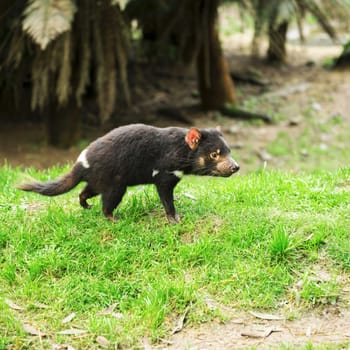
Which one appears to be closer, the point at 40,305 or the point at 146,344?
the point at 146,344

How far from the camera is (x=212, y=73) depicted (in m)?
10.8

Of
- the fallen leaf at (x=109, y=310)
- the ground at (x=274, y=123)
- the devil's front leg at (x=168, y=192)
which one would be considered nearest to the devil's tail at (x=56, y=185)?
the devil's front leg at (x=168, y=192)

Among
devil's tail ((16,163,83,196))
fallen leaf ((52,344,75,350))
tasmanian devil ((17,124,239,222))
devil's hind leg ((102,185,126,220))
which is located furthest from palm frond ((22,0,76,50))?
fallen leaf ((52,344,75,350))

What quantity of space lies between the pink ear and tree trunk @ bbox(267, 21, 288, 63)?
6915 millimetres

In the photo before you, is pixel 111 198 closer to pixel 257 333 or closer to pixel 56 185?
pixel 56 185

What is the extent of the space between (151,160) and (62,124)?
5109 mm

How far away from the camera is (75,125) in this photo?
30.4 ft

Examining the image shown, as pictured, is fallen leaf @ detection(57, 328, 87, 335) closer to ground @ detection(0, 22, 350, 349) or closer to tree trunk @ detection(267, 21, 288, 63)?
ground @ detection(0, 22, 350, 349)

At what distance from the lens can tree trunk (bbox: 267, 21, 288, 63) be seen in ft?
35.8

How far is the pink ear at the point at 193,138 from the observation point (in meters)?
4.25

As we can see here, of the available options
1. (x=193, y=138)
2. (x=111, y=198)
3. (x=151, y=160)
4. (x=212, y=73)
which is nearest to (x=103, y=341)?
(x=111, y=198)

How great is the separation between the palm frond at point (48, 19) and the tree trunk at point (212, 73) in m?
3.52

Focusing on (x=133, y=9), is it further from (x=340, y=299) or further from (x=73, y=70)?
(x=340, y=299)

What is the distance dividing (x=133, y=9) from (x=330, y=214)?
20.7ft
